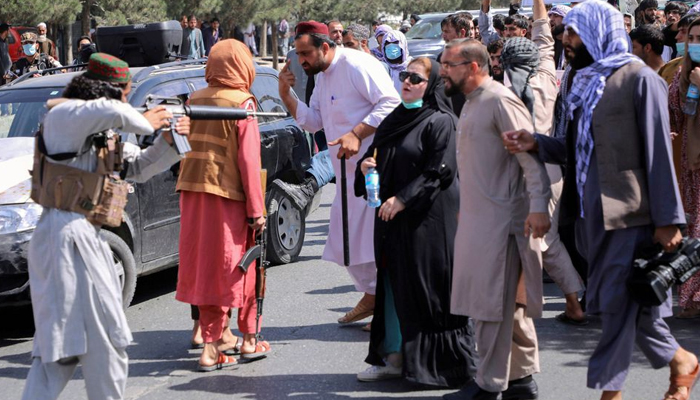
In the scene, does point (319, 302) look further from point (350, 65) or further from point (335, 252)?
point (350, 65)

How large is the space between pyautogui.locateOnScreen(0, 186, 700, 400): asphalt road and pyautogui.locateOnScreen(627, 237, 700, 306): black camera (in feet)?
3.92

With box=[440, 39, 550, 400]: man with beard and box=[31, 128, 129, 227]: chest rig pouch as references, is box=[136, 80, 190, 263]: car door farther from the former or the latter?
box=[440, 39, 550, 400]: man with beard

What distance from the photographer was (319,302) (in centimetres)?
827

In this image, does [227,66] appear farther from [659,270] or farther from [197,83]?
[659,270]

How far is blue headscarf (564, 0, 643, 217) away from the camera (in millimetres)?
4957

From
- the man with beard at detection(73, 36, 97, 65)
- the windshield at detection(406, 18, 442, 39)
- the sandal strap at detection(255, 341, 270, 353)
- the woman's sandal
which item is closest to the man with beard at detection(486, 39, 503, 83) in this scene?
the sandal strap at detection(255, 341, 270, 353)

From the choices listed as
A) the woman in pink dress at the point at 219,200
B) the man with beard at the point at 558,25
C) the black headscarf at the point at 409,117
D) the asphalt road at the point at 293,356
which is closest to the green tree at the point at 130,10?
the man with beard at the point at 558,25

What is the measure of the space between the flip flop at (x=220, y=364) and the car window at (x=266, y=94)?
3.26m

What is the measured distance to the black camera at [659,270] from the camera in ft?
15.5

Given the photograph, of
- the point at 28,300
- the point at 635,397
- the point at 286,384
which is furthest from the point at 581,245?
the point at 28,300

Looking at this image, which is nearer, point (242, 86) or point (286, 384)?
point (286, 384)

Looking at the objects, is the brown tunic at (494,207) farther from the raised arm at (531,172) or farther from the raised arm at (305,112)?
the raised arm at (305,112)

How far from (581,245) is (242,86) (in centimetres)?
248

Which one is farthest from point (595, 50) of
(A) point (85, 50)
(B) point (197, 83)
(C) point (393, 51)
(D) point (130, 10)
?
(D) point (130, 10)
